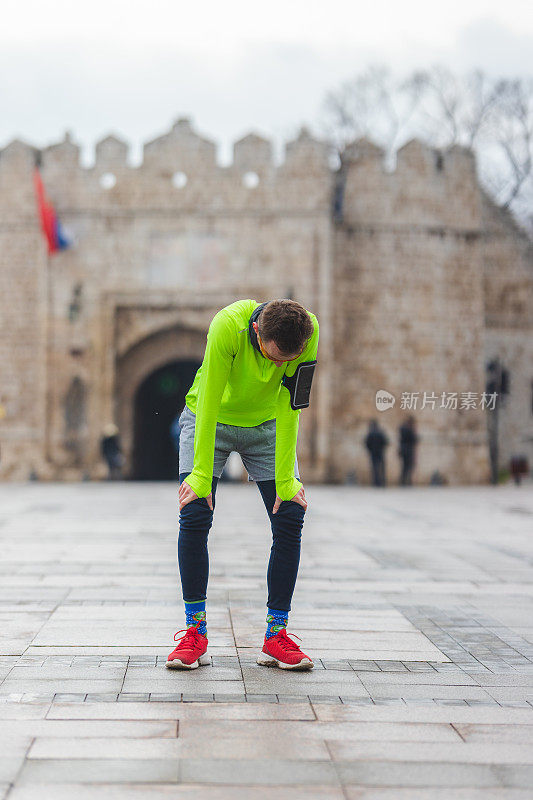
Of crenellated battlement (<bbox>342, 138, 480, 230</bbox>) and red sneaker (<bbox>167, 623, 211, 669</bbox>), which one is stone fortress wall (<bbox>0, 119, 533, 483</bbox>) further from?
red sneaker (<bbox>167, 623, 211, 669</bbox>)

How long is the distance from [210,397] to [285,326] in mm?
436

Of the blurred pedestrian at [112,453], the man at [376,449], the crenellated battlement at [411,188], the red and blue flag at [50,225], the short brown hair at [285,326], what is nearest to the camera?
the short brown hair at [285,326]

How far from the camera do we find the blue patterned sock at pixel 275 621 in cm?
386

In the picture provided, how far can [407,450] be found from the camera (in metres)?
20.6

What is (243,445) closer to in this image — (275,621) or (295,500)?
(295,500)

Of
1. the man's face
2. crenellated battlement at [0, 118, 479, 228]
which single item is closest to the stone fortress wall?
crenellated battlement at [0, 118, 479, 228]

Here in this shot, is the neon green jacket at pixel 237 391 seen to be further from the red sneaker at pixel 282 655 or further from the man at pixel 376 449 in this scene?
the man at pixel 376 449

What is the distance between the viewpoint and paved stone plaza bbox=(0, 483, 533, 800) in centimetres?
254

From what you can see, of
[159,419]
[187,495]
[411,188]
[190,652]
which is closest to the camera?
[190,652]

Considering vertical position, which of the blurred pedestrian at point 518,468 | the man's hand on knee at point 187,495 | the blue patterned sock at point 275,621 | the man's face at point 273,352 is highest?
the man's face at point 273,352

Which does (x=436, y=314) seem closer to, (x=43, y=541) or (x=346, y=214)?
(x=346, y=214)

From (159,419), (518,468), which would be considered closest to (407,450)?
(518,468)

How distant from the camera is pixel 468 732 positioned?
2953 mm

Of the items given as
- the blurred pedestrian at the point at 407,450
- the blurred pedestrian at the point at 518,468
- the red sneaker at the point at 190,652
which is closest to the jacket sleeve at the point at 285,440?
the red sneaker at the point at 190,652
